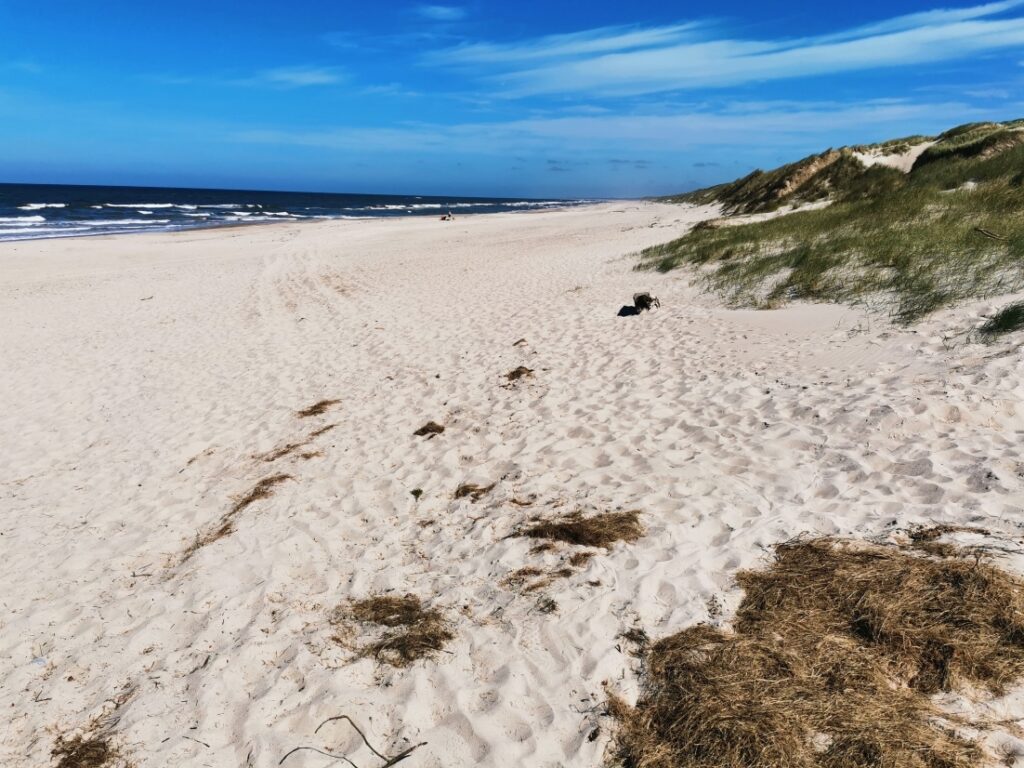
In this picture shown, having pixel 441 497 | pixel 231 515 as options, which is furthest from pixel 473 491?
pixel 231 515

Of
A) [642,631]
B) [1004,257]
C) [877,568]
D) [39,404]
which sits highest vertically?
[1004,257]

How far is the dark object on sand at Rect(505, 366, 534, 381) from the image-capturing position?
8.33 meters

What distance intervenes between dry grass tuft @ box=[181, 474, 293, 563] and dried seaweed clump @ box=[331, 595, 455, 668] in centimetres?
175

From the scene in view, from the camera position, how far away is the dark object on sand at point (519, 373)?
8.33 meters

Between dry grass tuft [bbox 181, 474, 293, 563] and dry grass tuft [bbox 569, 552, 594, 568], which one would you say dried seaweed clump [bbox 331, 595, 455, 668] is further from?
dry grass tuft [bbox 181, 474, 293, 563]

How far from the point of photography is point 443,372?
9.06 m

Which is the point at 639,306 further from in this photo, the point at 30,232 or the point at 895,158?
the point at 30,232

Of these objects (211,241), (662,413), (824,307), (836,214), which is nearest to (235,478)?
(662,413)

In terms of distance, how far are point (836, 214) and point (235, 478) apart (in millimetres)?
15570

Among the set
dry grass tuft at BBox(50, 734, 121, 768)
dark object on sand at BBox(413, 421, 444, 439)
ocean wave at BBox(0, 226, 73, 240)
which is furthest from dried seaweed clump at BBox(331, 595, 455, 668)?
ocean wave at BBox(0, 226, 73, 240)

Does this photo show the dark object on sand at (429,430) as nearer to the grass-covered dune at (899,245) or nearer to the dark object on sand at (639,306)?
the dark object on sand at (639,306)

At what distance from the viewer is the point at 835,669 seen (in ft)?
9.12

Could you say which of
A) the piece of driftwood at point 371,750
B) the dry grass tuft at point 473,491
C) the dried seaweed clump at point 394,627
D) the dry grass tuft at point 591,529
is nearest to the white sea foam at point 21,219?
the dry grass tuft at point 473,491

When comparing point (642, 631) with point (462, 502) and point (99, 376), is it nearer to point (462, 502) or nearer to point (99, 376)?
point (462, 502)
